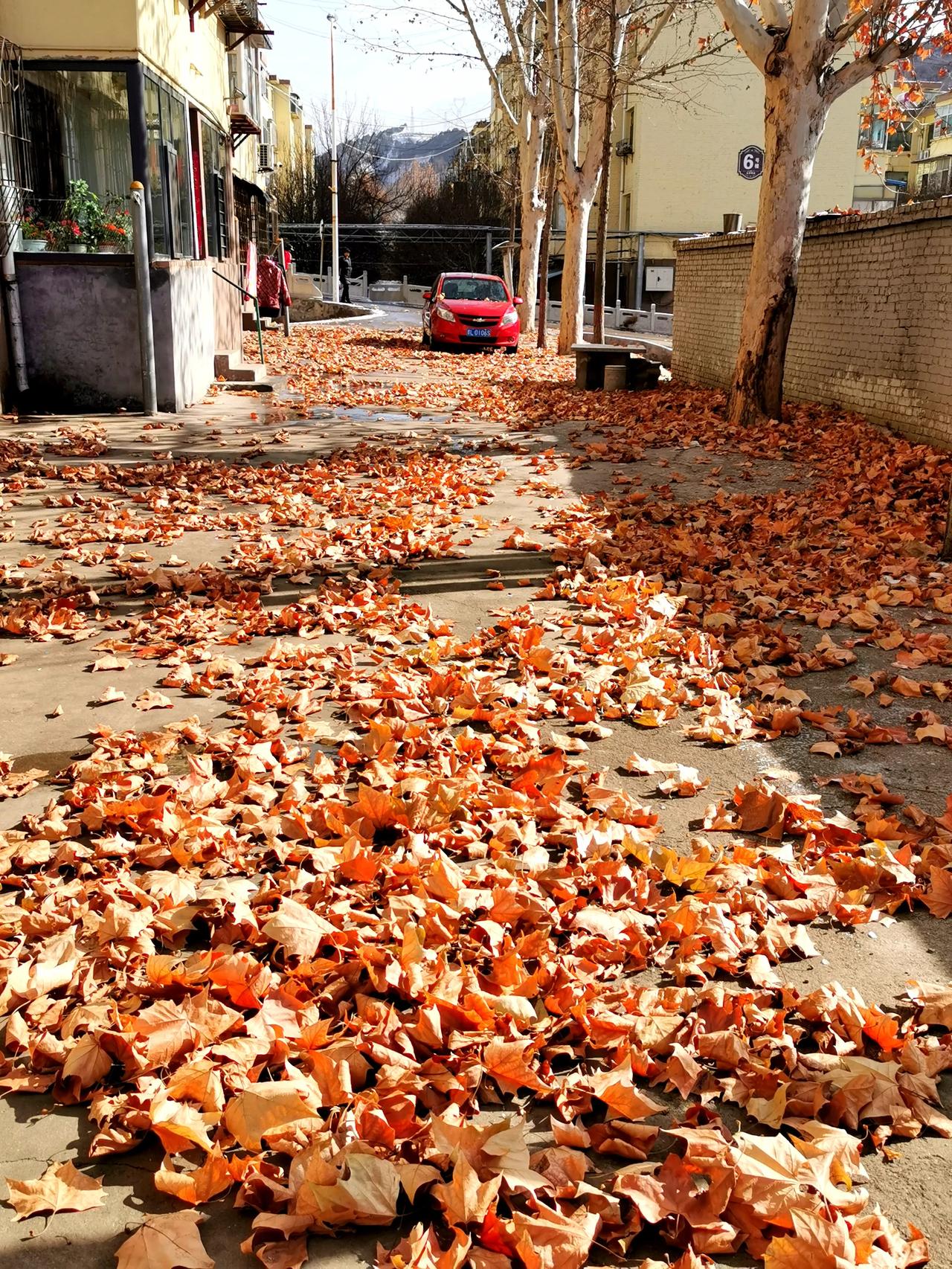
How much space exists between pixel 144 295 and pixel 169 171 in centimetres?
323

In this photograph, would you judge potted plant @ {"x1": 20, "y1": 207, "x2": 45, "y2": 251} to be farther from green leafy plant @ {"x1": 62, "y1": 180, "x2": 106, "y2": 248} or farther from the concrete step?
the concrete step

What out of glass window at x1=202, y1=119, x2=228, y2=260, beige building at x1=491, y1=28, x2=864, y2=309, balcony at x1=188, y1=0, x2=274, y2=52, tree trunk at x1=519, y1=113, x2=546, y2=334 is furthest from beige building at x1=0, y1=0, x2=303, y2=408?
beige building at x1=491, y1=28, x2=864, y2=309

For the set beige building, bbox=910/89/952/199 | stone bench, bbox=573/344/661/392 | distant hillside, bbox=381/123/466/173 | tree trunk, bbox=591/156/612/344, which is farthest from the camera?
distant hillside, bbox=381/123/466/173

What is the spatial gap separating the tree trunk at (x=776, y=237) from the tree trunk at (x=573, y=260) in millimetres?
11653

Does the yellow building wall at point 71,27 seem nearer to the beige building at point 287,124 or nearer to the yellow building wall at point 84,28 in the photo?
the yellow building wall at point 84,28

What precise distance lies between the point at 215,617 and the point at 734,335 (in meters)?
12.5

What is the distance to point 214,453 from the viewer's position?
11.8 m

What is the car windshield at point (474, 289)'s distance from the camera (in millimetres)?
28250

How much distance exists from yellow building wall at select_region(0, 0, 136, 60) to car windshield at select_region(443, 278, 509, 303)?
1570 cm

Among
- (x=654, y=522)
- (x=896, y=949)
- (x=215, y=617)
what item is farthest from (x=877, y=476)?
(x=896, y=949)

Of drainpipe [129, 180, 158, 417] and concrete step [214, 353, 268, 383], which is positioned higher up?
drainpipe [129, 180, 158, 417]

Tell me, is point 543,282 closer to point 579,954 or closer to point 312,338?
point 312,338

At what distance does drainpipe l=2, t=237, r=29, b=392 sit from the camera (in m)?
12.9

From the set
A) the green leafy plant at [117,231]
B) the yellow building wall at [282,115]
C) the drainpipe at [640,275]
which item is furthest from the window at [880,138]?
the green leafy plant at [117,231]
